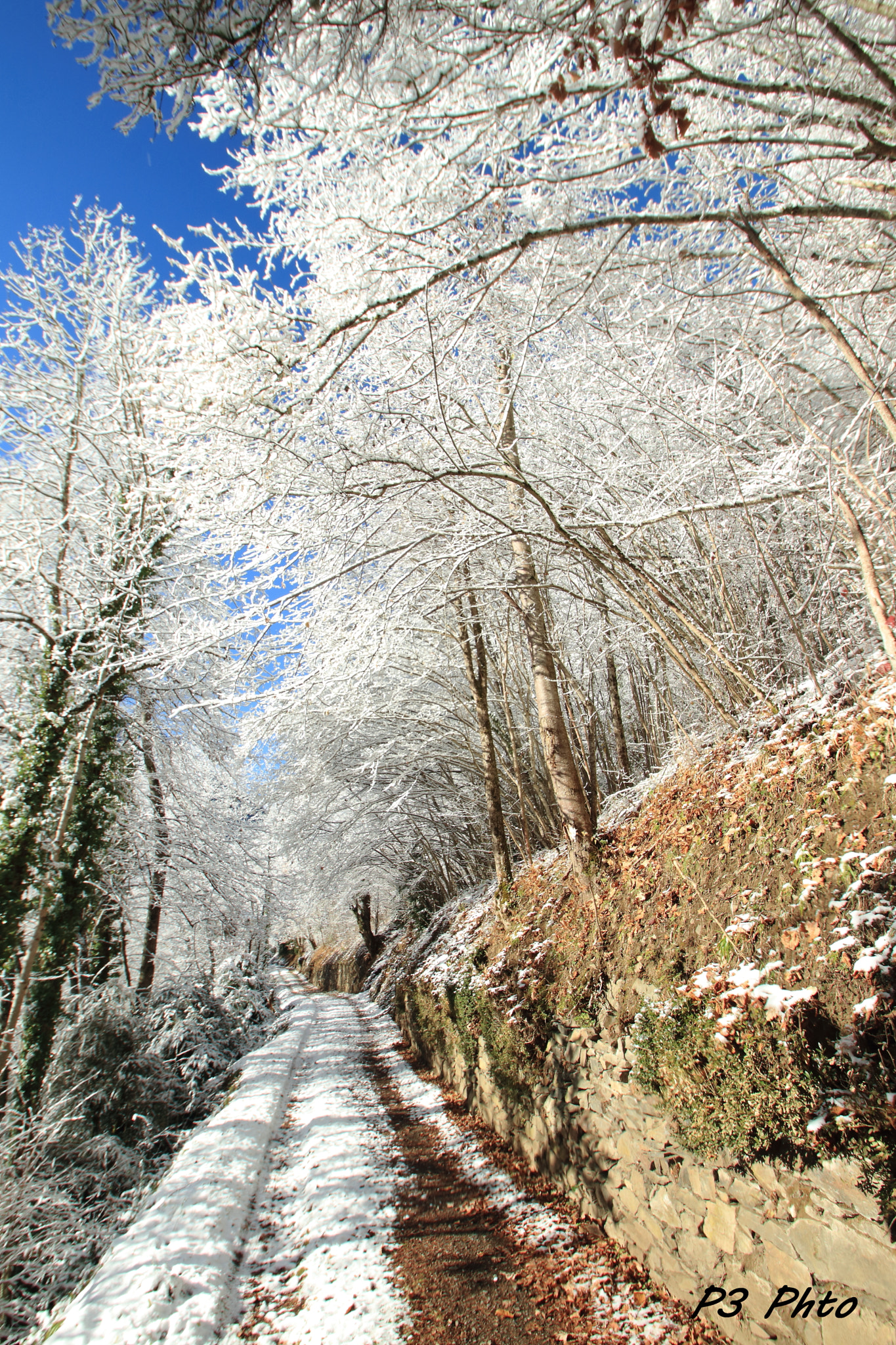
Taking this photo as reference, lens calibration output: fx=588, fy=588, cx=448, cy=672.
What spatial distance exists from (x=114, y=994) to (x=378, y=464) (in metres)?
6.93

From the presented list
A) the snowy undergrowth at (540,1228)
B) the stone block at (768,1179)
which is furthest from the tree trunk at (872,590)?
the snowy undergrowth at (540,1228)

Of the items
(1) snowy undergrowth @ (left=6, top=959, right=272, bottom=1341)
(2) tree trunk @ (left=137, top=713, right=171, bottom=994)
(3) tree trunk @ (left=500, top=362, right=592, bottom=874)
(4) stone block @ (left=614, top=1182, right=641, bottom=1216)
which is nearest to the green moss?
(4) stone block @ (left=614, top=1182, right=641, bottom=1216)

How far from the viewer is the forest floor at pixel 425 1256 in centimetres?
309

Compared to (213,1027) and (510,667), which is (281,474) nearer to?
(510,667)

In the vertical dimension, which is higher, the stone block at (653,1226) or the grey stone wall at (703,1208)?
the grey stone wall at (703,1208)

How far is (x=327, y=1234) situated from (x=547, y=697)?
4.46 meters

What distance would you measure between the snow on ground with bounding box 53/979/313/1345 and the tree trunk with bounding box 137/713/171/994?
3.81m

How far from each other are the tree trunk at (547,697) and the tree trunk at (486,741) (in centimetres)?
121

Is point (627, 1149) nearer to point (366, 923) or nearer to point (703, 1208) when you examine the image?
point (703, 1208)

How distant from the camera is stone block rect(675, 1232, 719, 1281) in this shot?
107 inches

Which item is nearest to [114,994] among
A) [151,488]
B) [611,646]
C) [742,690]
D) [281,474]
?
[151,488]

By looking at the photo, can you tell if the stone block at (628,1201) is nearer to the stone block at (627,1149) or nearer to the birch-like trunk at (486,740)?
the stone block at (627,1149)

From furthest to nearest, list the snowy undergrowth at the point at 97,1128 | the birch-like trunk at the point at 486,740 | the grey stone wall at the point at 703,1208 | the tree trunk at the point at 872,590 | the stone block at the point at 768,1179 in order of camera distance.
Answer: the birch-like trunk at the point at 486,740, the snowy undergrowth at the point at 97,1128, the stone block at the point at 768,1179, the grey stone wall at the point at 703,1208, the tree trunk at the point at 872,590

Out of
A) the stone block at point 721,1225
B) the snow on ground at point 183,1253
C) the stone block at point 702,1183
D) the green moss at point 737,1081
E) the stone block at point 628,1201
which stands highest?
the green moss at point 737,1081
